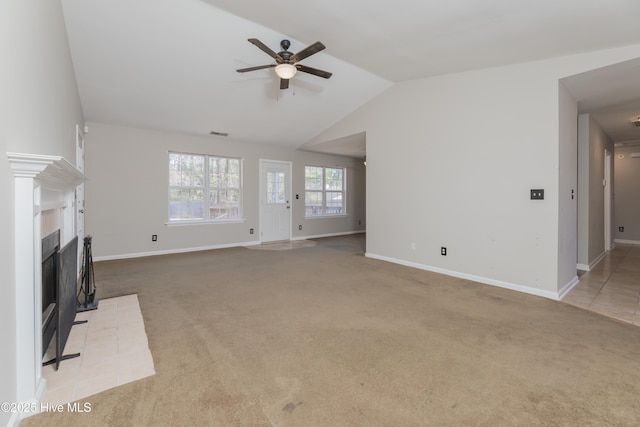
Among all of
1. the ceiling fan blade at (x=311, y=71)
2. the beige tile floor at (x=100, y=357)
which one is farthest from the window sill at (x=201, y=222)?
the ceiling fan blade at (x=311, y=71)

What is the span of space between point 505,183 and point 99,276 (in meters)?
5.53

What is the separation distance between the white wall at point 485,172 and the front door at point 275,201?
2.90m

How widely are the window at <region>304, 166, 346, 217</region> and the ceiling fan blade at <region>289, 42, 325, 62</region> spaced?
15.3 feet

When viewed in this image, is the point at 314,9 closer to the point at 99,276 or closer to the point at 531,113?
the point at 531,113

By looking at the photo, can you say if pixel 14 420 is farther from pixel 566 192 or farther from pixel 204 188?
pixel 204 188

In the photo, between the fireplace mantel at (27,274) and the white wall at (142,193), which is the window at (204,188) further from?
the fireplace mantel at (27,274)

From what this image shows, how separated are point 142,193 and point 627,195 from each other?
34.5ft

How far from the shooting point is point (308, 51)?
117 inches

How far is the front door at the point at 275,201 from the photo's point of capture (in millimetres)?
7055

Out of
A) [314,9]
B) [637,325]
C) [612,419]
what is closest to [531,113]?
[637,325]

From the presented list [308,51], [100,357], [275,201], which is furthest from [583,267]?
[100,357]

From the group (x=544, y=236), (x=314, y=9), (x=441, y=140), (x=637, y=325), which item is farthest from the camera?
(x=441, y=140)

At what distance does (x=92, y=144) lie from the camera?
16.6ft

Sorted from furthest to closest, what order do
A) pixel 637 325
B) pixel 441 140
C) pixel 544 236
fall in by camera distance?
1. pixel 441 140
2. pixel 544 236
3. pixel 637 325
